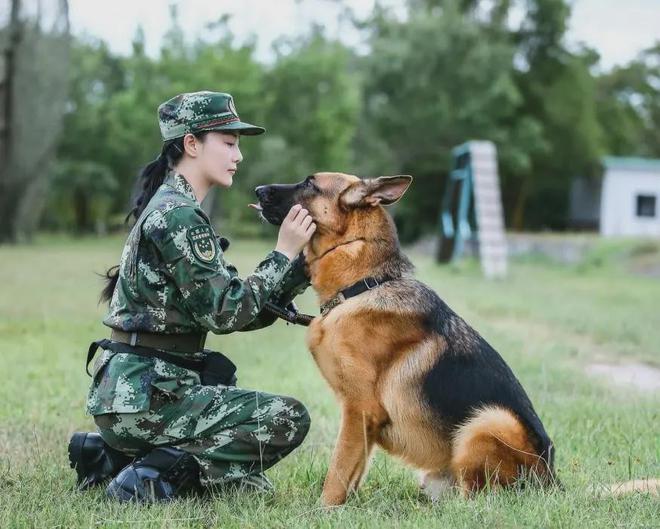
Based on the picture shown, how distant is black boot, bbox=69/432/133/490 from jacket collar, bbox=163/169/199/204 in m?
1.30

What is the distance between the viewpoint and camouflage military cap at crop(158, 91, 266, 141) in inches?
156

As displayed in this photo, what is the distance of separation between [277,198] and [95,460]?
160 centimetres

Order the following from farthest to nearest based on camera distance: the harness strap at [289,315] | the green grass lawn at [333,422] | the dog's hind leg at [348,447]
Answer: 1. the harness strap at [289,315]
2. the dog's hind leg at [348,447]
3. the green grass lawn at [333,422]

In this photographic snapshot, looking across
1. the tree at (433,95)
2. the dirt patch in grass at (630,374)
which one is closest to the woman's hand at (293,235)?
the dirt patch in grass at (630,374)

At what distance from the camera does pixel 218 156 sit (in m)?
4.04

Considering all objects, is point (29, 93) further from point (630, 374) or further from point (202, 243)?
point (202, 243)

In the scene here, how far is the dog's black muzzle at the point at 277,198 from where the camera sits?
432 centimetres

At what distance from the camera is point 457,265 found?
24.4 meters

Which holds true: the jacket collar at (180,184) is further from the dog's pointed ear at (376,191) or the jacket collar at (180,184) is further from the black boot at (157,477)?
the black boot at (157,477)

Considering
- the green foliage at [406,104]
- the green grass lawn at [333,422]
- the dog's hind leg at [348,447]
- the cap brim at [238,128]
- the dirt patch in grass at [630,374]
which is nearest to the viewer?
the green grass lawn at [333,422]

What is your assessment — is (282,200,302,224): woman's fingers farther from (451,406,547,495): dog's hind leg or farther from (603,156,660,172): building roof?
(603,156,660,172): building roof

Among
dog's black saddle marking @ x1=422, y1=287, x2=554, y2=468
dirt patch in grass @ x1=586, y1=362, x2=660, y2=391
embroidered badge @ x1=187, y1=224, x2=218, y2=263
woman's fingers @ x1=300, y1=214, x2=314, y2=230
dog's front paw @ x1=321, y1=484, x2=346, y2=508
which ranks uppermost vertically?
woman's fingers @ x1=300, y1=214, x2=314, y2=230

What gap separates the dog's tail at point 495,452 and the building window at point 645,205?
38663 millimetres

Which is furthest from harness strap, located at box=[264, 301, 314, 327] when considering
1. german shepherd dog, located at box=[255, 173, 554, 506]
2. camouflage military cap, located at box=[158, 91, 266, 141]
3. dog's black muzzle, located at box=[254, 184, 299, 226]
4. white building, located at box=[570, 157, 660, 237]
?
white building, located at box=[570, 157, 660, 237]
